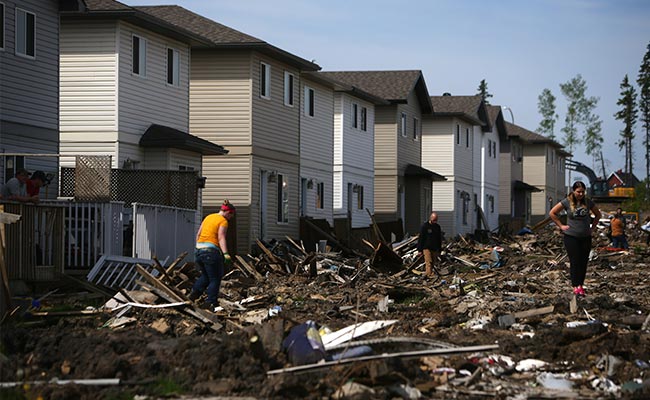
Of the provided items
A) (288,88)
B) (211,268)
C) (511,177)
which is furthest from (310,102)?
(511,177)

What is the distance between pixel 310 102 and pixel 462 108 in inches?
805

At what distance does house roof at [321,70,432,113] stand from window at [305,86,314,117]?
8.46m

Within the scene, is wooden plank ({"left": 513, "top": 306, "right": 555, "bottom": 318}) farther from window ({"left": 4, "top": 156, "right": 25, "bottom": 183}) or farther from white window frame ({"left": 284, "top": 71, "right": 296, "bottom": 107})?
white window frame ({"left": 284, "top": 71, "right": 296, "bottom": 107})

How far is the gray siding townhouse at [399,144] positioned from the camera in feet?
162

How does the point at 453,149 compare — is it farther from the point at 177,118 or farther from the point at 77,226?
the point at 77,226

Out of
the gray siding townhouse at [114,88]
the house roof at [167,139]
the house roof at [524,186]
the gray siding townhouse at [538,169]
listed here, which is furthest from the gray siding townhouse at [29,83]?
the gray siding townhouse at [538,169]

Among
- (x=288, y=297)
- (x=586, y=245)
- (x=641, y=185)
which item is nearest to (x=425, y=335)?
(x=586, y=245)

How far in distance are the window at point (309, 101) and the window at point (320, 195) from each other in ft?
9.86

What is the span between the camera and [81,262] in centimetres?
2066

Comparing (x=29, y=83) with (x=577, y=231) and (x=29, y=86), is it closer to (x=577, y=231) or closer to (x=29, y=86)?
(x=29, y=86)

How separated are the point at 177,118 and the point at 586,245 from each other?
54.5 ft

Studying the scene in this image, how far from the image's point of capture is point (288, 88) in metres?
37.0

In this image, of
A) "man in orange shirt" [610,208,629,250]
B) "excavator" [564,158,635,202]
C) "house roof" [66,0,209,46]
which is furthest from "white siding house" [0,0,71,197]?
"excavator" [564,158,635,202]

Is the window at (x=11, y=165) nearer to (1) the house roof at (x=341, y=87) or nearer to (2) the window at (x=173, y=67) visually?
(2) the window at (x=173, y=67)
